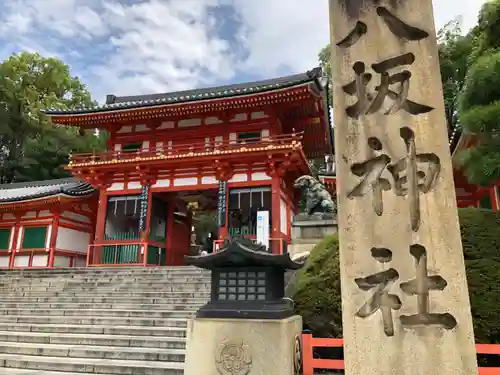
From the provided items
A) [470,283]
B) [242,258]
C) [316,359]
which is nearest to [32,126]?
[242,258]

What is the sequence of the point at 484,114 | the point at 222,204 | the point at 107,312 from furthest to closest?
the point at 222,204 < the point at 107,312 < the point at 484,114

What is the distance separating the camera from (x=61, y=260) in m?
15.2

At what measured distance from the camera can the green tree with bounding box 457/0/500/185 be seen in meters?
5.64

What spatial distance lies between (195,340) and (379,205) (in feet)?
8.88

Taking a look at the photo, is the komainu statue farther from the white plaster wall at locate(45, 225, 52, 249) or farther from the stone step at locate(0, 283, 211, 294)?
the white plaster wall at locate(45, 225, 52, 249)

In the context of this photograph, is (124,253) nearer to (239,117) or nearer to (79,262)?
(79,262)

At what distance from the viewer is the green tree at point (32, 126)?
27.3m

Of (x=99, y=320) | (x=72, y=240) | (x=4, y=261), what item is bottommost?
(x=99, y=320)

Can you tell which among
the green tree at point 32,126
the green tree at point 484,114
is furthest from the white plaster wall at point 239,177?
the green tree at point 32,126

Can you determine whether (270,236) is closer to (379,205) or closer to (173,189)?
(173,189)

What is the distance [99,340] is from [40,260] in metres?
10.5

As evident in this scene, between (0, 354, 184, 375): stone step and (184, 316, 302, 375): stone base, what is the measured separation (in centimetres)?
114

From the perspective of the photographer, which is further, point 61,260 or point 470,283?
point 61,260

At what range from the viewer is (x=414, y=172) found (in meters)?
3.05
